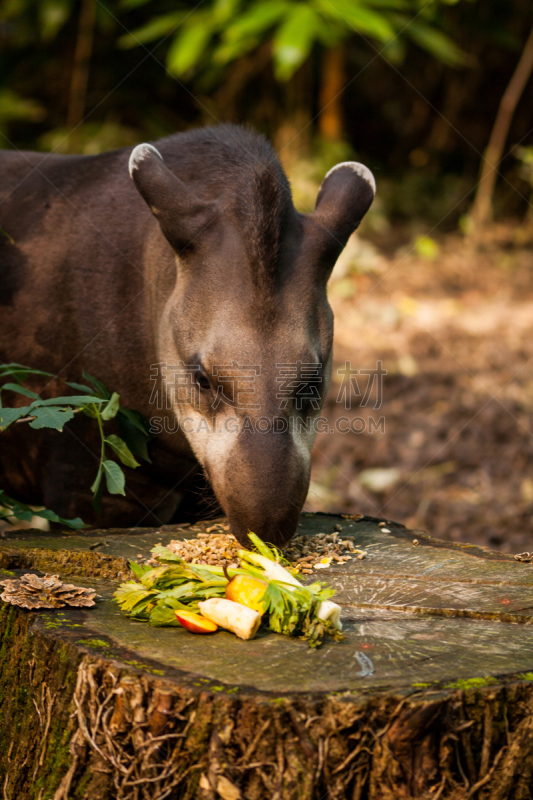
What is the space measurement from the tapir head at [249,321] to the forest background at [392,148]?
4.01 metres

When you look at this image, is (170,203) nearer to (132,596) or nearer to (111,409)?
(111,409)

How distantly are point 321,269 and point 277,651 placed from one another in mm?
2537

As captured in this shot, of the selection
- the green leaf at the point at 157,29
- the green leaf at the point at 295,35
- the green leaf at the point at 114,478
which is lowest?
the green leaf at the point at 114,478

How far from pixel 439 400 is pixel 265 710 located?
7.88 metres

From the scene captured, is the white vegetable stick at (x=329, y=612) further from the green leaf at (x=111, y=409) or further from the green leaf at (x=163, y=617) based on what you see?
the green leaf at (x=111, y=409)

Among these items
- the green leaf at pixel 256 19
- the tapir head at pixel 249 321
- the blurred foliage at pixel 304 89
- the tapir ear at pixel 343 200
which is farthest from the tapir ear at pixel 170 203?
the blurred foliage at pixel 304 89

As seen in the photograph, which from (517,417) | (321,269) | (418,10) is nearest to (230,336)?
(321,269)

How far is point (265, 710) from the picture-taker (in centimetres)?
267

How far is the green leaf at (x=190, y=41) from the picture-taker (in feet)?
41.6

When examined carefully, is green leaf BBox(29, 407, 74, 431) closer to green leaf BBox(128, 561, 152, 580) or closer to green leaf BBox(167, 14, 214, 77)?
green leaf BBox(128, 561, 152, 580)

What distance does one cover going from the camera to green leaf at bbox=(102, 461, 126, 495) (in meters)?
4.35

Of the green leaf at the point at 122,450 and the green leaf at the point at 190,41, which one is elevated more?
the green leaf at the point at 190,41

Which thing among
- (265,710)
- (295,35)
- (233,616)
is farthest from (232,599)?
(295,35)

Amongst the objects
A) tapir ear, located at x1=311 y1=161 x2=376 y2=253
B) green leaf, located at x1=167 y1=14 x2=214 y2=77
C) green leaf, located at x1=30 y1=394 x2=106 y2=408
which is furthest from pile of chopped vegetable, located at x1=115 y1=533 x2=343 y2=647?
green leaf, located at x1=167 y1=14 x2=214 y2=77
